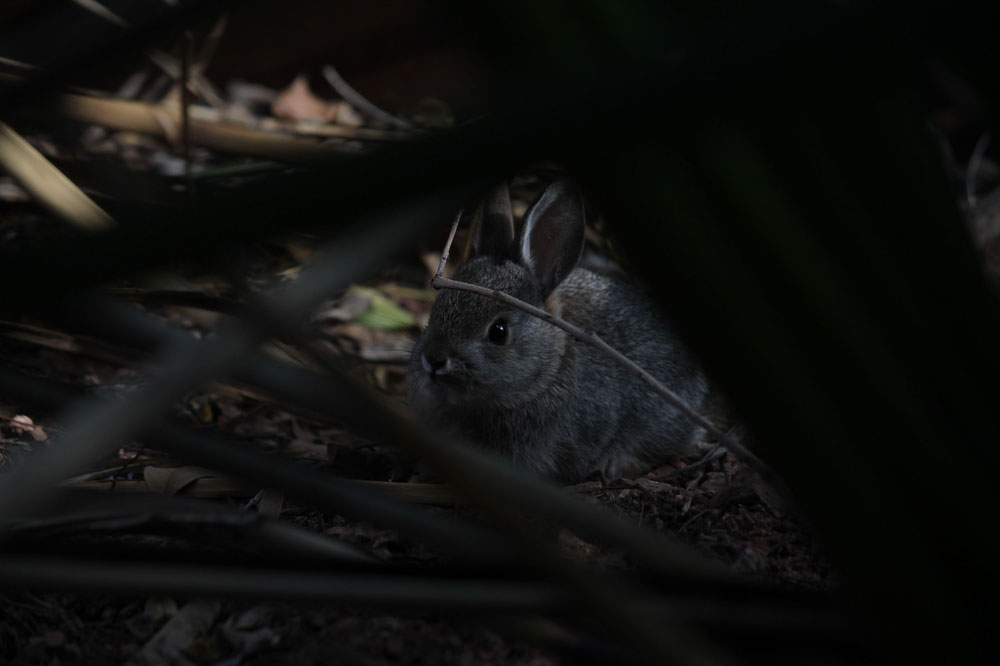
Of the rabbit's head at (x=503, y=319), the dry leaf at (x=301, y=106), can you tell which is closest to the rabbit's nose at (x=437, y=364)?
the rabbit's head at (x=503, y=319)

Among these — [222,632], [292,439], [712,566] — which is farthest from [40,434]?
[712,566]

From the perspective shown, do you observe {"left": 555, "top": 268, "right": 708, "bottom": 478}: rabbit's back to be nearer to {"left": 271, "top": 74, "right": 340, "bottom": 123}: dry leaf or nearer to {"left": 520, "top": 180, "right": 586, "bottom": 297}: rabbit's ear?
{"left": 520, "top": 180, "right": 586, "bottom": 297}: rabbit's ear

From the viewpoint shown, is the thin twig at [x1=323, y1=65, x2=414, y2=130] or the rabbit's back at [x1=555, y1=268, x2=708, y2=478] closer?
the rabbit's back at [x1=555, y1=268, x2=708, y2=478]

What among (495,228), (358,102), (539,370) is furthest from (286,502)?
(358,102)

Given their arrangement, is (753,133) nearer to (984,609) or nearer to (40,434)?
(984,609)

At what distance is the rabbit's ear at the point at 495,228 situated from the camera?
4.40m

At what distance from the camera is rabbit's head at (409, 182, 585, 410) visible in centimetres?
397

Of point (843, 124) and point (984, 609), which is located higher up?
point (843, 124)

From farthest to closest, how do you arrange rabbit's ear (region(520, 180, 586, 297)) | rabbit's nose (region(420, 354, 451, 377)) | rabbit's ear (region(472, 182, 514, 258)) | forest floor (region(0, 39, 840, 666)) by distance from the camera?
1. rabbit's ear (region(472, 182, 514, 258))
2. rabbit's ear (region(520, 180, 586, 297))
3. rabbit's nose (region(420, 354, 451, 377))
4. forest floor (region(0, 39, 840, 666))

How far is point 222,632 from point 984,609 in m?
1.73

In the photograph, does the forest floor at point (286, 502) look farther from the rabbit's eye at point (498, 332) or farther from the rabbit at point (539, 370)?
the rabbit's eye at point (498, 332)

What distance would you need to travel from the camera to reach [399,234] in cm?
170

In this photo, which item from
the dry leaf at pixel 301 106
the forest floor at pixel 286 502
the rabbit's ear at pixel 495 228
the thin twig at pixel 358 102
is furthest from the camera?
the dry leaf at pixel 301 106

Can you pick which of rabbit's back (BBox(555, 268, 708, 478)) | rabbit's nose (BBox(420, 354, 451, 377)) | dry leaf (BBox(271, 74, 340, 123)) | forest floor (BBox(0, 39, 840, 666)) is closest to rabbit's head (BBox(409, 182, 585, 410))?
rabbit's nose (BBox(420, 354, 451, 377))
